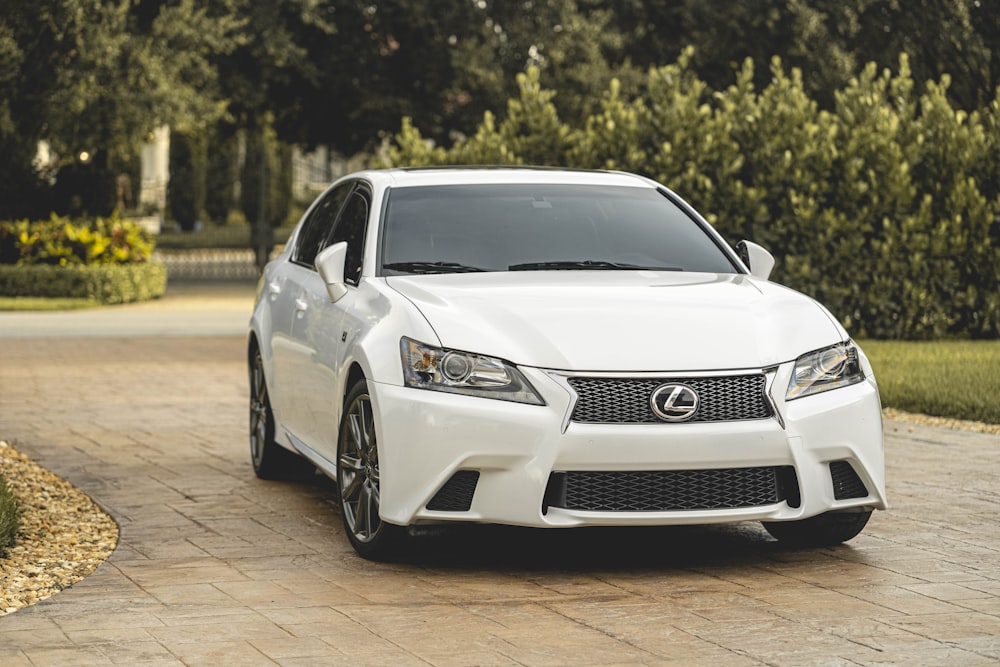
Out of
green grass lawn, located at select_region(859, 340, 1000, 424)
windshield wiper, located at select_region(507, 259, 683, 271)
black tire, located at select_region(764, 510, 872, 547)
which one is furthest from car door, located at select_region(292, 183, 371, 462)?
green grass lawn, located at select_region(859, 340, 1000, 424)

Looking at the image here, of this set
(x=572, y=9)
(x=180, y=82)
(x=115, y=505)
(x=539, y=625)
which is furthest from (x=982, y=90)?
(x=539, y=625)

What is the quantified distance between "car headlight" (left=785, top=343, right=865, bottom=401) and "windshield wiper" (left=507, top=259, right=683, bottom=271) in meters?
1.09

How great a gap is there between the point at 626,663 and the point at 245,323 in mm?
18099

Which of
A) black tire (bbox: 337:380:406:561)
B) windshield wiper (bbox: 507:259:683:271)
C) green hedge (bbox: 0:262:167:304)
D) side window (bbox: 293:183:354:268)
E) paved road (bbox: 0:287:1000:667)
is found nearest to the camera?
paved road (bbox: 0:287:1000:667)

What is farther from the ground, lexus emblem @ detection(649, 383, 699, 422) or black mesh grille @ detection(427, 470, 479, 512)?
lexus emblem @ detection(649, 383, 699, 422)

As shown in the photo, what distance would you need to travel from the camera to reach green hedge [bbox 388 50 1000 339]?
16.6m

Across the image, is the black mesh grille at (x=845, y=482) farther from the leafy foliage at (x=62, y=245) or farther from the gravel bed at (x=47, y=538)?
the leafy foliage at (x=62, y=245)

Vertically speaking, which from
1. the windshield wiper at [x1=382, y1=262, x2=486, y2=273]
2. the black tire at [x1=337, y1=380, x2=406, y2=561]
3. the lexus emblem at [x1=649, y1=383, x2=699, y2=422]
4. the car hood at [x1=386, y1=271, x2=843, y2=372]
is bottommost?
the black tire at [x1=337, y1=380, x2=406, y2=561]

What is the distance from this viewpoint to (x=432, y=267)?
7.55 meters

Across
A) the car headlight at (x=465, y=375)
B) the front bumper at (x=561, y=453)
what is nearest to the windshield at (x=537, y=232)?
the car headlight at (x=465, y=375)

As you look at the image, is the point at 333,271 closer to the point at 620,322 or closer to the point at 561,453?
the point at 620,322

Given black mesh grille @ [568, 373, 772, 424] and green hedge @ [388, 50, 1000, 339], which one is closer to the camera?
black mesh grille @ [568, 373, 772, 424]

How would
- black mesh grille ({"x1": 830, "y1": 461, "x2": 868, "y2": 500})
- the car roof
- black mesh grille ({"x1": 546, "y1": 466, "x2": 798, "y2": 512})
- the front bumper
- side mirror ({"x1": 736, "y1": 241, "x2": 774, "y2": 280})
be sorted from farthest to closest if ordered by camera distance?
the car roof < side mirror ({"x1": 736, "y1": 241, "x2": 774, "y2": 280}) < black mesh grille ({"x1": 830, "y1": 461, "x2": 868, "y2": 500}) < black mesh grille ({"x1": 546, "y1": 466, "x2": 798, "y2": 512}) < the front bumper

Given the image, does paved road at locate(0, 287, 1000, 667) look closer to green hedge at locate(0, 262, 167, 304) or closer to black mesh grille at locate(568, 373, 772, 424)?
black mesh grille at locate(568, 373, 772, 424)
